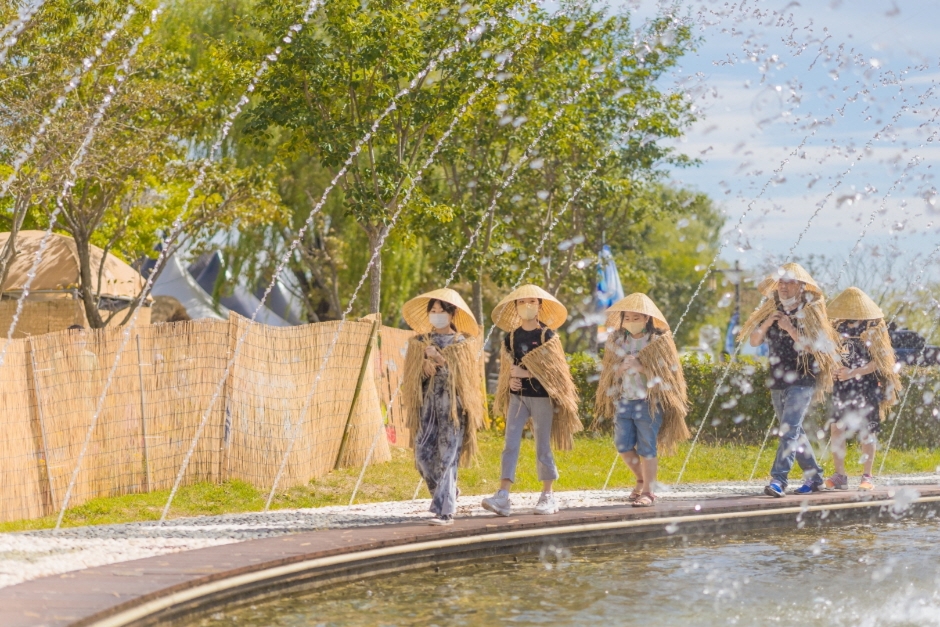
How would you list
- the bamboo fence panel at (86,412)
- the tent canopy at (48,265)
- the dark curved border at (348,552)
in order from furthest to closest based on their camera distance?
the tent canopy at (48,265)
the bamboo fence panel at (86,412)
the dark curved border at (348,552)

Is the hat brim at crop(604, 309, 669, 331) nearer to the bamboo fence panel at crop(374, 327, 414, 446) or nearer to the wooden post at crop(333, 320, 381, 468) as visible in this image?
the wooden post at crop(333, 320, 381, 468)

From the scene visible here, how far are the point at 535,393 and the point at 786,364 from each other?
253 cm

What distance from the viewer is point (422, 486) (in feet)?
41.3

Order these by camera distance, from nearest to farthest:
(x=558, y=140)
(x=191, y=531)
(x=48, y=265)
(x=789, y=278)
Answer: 1. (x=191, y=531)
2. (x=789, y=278)
3. (x=558, y=140)
4. (x=48, y=265)

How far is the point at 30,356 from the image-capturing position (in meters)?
9.55

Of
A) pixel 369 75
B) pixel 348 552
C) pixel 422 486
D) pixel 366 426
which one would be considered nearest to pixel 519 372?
pixel 348 552

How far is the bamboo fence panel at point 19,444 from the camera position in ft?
30.5

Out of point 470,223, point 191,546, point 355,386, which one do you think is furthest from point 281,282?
point 191,546

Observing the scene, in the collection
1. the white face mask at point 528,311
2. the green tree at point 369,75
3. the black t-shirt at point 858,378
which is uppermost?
the green tree at point 369,75

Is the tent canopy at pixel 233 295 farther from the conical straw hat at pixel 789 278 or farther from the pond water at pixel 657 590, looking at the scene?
the pond water at pixel 657 590

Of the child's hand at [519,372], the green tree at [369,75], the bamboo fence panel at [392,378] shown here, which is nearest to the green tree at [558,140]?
the green tree at [369,75]

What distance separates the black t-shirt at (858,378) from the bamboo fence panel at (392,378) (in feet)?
19.0

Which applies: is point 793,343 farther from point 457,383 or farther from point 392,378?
point 392,378

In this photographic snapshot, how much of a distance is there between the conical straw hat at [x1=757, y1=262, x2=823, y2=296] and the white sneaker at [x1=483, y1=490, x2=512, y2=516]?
3047 millimetres
